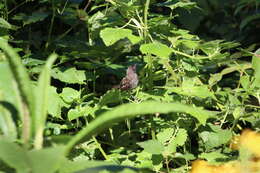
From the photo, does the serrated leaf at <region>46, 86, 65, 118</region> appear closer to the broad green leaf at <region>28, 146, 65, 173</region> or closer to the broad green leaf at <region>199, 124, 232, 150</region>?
the broad green leaf at <region>199, 124, 232, 150</region>

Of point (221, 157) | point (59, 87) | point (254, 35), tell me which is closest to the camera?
point (221, 157)

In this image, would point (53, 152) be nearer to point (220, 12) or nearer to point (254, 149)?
point (254, 149)

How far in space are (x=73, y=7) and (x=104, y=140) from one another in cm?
77

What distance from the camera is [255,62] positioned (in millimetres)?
1763

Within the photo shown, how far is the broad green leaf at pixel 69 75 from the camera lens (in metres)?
1.87

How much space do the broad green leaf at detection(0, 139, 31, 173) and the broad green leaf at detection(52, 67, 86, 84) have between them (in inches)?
43.3

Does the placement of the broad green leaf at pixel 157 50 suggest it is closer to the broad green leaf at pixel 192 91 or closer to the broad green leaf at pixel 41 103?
the broad green leaf at pixel 192 91

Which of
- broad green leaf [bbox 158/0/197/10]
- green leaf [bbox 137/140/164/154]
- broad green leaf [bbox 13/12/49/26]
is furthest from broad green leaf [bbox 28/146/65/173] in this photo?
broad green leaf [bbox 13/12/49/26]

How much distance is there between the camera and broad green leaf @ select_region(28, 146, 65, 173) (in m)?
0.74

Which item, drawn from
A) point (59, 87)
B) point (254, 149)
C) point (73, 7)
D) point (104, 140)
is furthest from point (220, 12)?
point (254, 149)

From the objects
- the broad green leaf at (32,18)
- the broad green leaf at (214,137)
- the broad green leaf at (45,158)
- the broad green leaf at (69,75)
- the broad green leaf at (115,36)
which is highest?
the broad green leaf at (32,18)

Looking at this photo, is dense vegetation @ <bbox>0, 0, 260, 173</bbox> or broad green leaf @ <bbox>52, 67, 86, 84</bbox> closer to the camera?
dense vegetation @ <bbox>0, 0, 260, 173</bbox>

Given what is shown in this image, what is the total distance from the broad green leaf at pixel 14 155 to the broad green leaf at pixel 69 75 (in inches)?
43.3

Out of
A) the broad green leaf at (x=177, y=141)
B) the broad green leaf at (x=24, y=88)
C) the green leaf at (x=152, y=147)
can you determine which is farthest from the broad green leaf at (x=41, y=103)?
the broad green leaf at (x=177, y=141)
